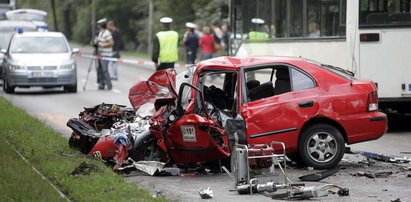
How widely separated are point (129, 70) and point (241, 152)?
105 ft

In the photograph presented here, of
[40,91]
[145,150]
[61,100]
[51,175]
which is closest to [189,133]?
[145,150]

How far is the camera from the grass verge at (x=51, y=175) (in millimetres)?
9883

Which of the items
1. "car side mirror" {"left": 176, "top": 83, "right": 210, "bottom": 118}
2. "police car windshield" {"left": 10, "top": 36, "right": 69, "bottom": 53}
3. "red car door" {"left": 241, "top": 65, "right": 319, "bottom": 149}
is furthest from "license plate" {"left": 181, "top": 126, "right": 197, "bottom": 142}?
"police car windshield" {"left": 10, "top": 36, "right": 69, "bottom": 53}

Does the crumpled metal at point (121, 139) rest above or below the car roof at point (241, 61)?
below

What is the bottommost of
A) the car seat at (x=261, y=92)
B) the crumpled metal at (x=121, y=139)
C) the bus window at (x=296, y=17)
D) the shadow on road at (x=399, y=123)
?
the shadow on road at (x=399, y=123)

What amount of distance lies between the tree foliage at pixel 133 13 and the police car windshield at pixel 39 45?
22.5m

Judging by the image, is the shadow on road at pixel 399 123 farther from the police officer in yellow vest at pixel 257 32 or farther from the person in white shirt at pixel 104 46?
the person in white shirt at pixel 104 46

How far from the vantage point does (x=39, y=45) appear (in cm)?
2792

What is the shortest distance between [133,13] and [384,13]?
A: 54.6 m

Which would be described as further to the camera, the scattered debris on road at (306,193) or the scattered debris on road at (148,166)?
the scattered debris on road at (148,166)

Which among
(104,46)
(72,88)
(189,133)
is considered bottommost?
(72,88)

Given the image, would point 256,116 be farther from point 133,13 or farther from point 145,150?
point 133,13

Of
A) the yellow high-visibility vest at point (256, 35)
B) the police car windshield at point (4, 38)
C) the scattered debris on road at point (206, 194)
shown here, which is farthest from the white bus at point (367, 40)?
the police car windshield at point (4, 38)

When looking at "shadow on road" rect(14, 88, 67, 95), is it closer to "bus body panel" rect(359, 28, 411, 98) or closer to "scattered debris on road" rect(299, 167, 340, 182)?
"bus body panel" rect(359, 28, 411, 98)
